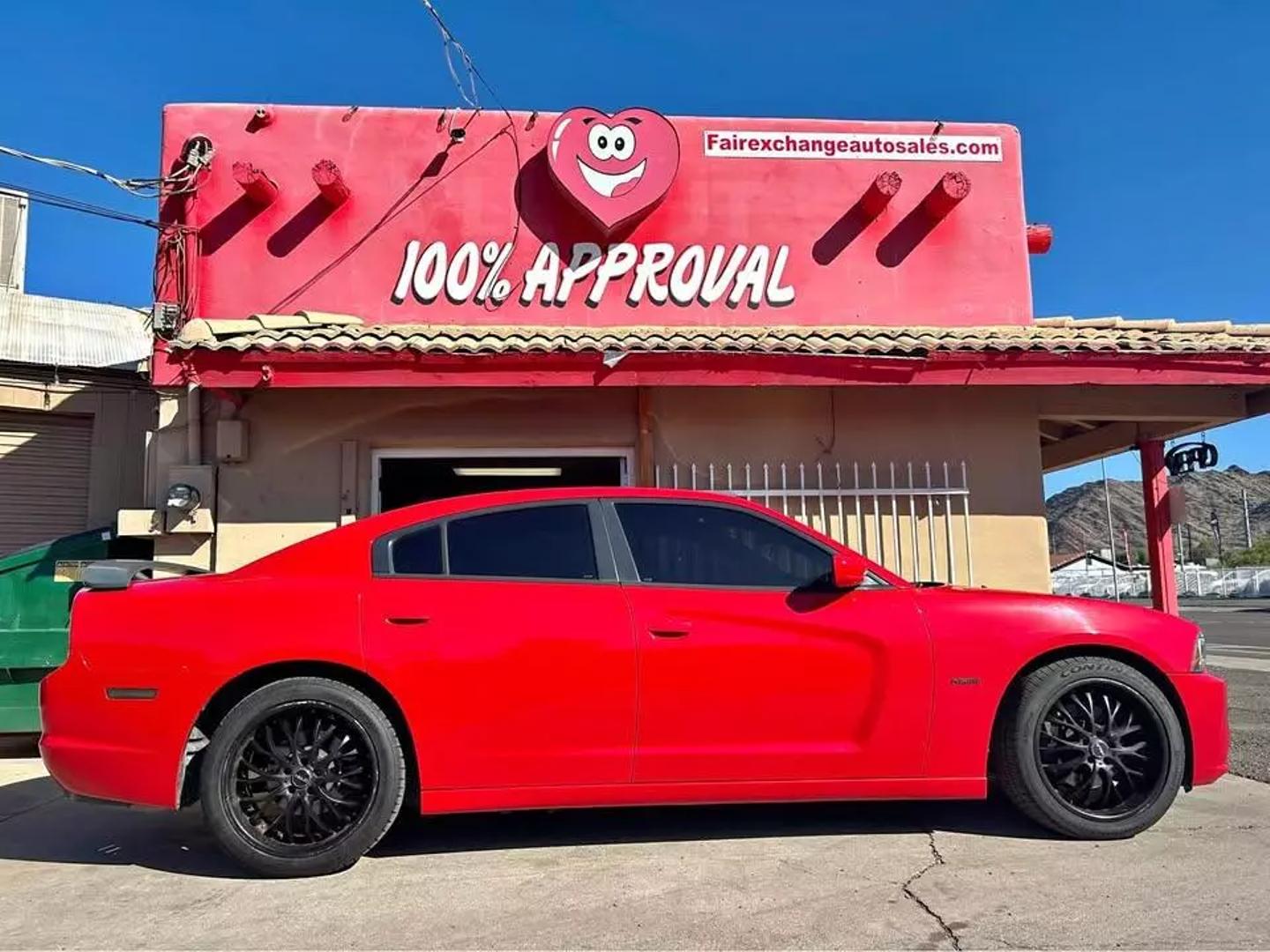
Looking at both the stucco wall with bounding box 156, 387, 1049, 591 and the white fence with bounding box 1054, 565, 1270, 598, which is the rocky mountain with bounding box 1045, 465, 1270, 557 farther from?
the stucco wall with bounding box 156, 387, 1049, 591

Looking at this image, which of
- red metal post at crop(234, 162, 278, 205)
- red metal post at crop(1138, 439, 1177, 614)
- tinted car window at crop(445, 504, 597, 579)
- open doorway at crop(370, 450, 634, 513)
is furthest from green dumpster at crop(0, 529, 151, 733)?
red metal post at crop(1138, 439, 1177, 614)

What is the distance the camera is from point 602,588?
13.7 ft

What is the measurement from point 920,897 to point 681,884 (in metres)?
0.88

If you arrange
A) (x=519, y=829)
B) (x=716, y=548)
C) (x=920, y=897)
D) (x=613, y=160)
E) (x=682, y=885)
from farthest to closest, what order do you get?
(x=613, y=160) < (x=519, y=829) < (x=716, y=548) < (x=682, y=885) < (x=920, y=897)

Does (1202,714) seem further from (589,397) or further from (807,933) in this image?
(589,397)

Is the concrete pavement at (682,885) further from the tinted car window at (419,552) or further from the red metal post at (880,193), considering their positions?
the red metal post at (880,193)

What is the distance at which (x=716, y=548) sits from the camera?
14.4ft

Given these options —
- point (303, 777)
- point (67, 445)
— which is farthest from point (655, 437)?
point (67, 445)

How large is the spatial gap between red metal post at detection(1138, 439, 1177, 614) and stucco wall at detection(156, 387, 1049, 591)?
2127 millimetres

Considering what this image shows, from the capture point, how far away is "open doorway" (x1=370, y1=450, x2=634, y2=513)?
7340 millimetres

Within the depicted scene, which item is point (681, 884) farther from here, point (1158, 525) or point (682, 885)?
point (1158, 525)

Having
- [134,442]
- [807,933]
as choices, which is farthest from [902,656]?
[134,442]

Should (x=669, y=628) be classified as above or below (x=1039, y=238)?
below

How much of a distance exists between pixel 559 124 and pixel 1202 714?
20.3ft
